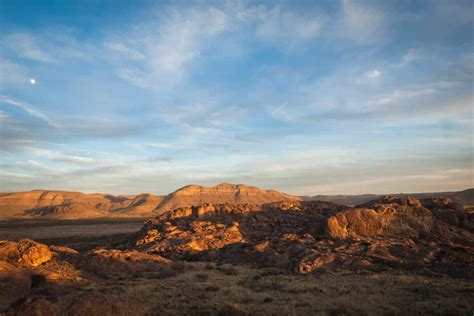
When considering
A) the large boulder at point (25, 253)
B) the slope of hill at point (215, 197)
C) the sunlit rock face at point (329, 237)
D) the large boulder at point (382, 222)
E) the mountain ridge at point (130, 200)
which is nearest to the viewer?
the sunlit rock face at point (329, 237)

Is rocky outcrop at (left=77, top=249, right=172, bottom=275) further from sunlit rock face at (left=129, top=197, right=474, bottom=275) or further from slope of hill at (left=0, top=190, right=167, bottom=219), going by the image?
slope of hill at (left=0, top=190, right=167, bottom=219)

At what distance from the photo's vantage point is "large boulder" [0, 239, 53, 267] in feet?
76.0

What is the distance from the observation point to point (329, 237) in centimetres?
2655

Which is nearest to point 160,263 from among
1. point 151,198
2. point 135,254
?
point 135,254

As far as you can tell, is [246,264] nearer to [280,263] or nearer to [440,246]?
[280,263]

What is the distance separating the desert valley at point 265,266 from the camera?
1318 cm

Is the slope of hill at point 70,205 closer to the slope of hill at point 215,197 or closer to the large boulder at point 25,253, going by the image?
the slope of hill at point 215,197

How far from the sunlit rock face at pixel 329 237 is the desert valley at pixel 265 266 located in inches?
3.5

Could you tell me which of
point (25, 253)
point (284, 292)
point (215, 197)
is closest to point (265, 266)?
point (284, 292)

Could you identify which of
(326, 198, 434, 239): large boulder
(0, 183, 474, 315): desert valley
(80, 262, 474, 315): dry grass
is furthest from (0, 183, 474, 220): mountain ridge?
(80, 262, 474, 315): dry grass

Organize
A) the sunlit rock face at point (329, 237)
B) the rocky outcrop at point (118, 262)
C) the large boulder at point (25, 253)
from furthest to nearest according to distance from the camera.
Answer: the large boulder at point (25, 253) → the rocky outcrop at point (118, 262) → the sunlit rock face at point (329, 237)

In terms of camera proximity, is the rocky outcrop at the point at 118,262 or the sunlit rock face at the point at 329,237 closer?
the sunlit rock face at the point at 329,237

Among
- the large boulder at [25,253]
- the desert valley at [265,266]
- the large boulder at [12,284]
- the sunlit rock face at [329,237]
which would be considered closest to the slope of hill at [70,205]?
the sunlit rock face at [329,237]

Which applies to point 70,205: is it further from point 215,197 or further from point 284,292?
point 284,292
